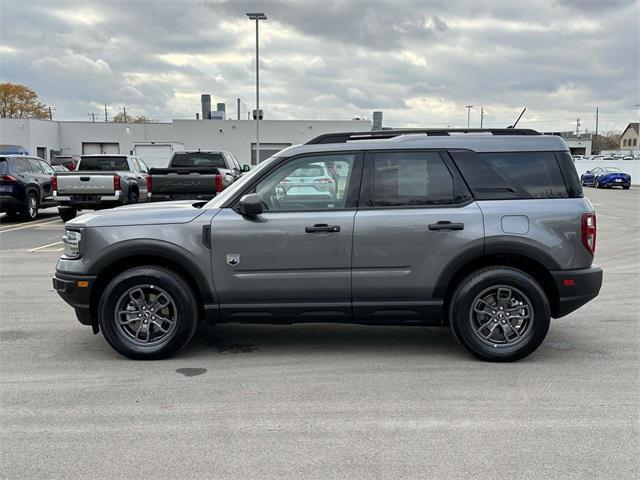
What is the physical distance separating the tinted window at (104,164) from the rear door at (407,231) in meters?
13.4

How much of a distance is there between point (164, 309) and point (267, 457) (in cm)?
213

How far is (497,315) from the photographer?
5.12 m

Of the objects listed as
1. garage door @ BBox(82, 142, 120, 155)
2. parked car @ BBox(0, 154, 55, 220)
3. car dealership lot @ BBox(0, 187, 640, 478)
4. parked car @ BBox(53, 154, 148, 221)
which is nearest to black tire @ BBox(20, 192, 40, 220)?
parked car @ BBox(0, 154, 55, 220)

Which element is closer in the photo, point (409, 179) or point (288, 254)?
point (288, 254)

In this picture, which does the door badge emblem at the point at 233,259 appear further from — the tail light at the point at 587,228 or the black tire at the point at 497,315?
the tail light at the point at 587,228

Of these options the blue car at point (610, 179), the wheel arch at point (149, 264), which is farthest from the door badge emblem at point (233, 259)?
the blue car at point (610, 179)

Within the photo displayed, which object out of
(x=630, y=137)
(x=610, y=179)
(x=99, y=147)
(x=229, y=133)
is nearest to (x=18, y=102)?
(x=99, y=147)

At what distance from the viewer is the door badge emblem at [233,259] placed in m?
5.04

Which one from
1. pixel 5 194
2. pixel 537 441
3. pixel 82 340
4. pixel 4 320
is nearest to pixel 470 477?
pixel 537 441

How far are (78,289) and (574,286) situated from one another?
4243 millimetres

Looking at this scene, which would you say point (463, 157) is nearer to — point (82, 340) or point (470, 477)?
point (470, 477)

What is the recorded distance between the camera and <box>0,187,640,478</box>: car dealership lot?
342 centimetres

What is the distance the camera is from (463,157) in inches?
204

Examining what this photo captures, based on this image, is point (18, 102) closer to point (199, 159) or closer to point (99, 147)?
point (99, 147)
